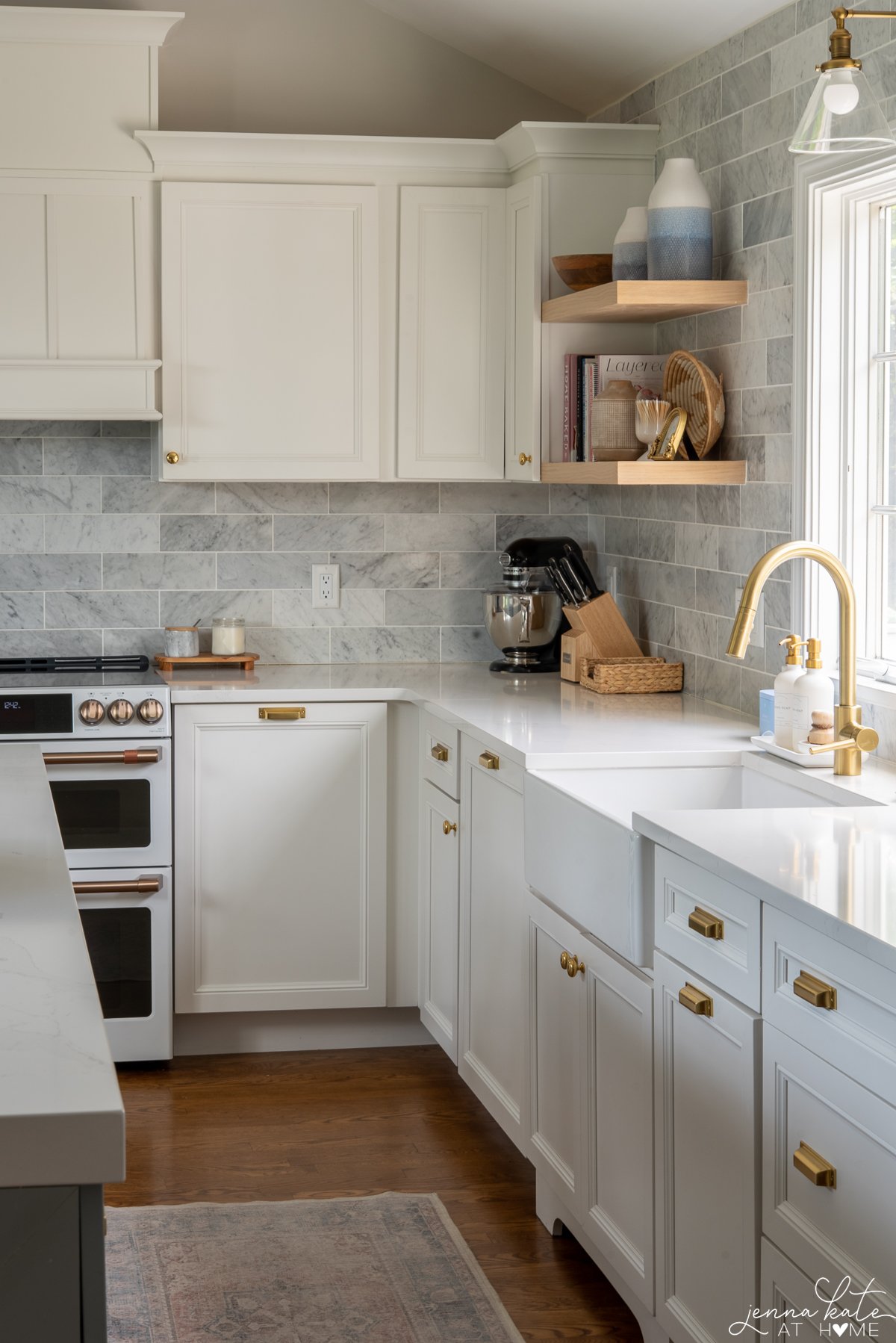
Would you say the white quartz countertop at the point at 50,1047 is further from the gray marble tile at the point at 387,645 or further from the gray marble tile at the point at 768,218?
the gray marble tile at the point at 387,645

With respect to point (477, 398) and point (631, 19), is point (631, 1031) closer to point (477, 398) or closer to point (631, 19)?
point (477, 398)

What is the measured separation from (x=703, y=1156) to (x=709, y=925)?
12.9 inches

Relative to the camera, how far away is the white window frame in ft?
9.19

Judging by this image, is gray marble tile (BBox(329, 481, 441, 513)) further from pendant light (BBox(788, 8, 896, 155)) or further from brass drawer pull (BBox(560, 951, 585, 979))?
pendant light (BBox(788, 8, 896, 155))

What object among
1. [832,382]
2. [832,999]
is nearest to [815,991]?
[832,999]

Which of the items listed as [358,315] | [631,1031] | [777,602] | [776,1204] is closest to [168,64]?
[358,315]

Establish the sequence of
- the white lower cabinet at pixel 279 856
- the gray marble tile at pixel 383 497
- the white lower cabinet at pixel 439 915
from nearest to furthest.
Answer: the white lower cabinet at pixel 439 915 < the white lower cabinet at pixel 279 856 < the gray marble tile at pixel 383 497

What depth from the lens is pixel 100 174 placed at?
3664 mm

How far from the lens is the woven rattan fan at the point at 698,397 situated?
3258mm

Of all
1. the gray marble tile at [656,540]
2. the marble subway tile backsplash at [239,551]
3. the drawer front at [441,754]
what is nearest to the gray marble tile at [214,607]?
the marble subway tile backsplash at [239,551]

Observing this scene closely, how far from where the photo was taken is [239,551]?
13.7 feet

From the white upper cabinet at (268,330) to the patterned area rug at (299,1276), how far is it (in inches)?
73.7

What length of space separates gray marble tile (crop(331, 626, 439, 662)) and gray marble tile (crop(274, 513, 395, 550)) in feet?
0.82

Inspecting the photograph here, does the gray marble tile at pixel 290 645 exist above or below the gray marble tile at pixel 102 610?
below
